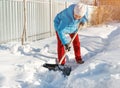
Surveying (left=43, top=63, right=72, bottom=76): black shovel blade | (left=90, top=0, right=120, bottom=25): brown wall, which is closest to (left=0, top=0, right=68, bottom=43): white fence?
(left=43, top=63, right=72, bottom=76): black shovel blade

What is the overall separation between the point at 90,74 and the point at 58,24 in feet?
6.75

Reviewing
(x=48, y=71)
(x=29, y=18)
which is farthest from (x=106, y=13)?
(x=48, y=71)

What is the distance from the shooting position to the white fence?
10.3 metres

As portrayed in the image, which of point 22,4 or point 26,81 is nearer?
point 26,81

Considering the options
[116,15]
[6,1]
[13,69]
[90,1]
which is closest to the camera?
[13,69]

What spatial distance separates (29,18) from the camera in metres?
12.2

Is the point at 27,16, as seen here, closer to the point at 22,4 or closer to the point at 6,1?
the point at 22,4

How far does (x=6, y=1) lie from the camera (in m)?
10.4

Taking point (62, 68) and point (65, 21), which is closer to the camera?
point (62, 68)

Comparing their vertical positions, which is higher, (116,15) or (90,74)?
(90,74)

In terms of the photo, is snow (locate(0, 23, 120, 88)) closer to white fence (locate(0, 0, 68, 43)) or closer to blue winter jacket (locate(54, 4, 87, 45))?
blue winter jacket (locate(54, 4, 87, 45))

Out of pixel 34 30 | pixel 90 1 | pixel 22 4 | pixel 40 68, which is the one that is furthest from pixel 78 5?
pixel 90 1

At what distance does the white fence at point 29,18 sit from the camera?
10305 millimetres

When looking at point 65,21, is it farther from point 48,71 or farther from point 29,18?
point 29,18
